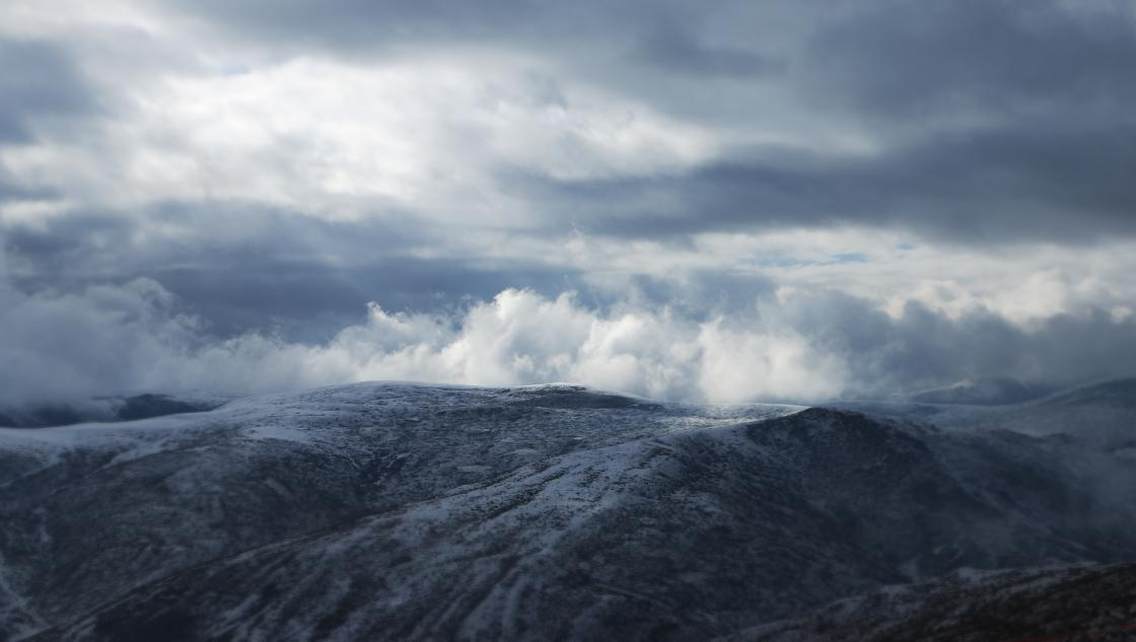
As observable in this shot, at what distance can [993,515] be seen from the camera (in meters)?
160

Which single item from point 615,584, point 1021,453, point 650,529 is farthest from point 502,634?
point 1021,453

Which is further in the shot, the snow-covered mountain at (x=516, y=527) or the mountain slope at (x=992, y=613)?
the snow-covered mountain at (x=516, y=527)

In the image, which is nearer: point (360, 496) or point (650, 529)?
point (650, 529)

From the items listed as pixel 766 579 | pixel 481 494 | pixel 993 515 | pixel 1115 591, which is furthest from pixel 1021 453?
pixel 1115 591

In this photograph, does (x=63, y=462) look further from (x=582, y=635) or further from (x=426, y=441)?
(x=582, y=635)

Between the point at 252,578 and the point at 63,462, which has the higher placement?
the point at 63,462

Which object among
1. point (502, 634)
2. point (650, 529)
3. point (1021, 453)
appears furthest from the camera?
point (1021, 453)

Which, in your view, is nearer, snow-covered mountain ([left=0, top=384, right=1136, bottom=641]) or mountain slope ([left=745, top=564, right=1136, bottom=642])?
mountain slope ([left=745, top=564, right=1136, bottom=642])

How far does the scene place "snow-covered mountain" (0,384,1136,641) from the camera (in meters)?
118

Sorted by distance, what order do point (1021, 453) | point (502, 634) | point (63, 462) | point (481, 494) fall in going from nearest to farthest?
point (502, 634), point (481, 494), point (63, 462), point (1021, 453)

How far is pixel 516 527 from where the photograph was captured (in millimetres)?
135750

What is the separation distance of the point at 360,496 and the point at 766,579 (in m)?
73.8

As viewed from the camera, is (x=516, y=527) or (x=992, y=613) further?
(x=516, y=527)

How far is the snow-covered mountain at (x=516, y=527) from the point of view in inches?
4631
